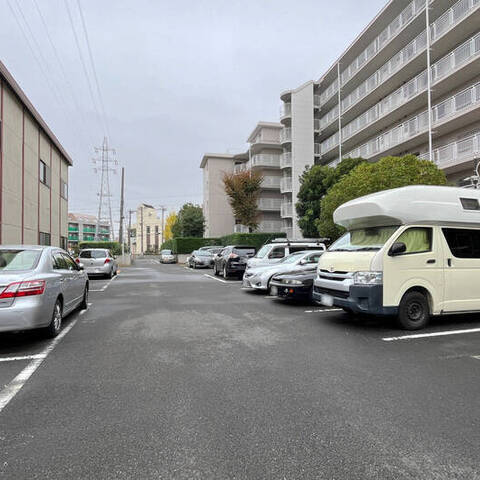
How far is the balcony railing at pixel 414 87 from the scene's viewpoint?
763 inches

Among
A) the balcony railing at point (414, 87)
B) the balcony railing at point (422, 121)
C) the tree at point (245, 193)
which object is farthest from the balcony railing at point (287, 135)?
the balcony railing at point (422, 121)

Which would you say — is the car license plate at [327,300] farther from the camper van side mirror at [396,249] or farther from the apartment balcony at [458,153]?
the apartment balcony at [458,153]

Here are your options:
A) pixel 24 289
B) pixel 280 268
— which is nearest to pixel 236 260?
pixel 280 268

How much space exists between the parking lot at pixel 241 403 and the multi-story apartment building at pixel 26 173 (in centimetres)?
1160

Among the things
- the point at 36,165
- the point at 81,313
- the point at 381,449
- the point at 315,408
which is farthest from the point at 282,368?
the point at 36,165

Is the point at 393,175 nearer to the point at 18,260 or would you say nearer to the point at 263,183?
the point at 18,260

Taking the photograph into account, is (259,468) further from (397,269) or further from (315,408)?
(397,269)

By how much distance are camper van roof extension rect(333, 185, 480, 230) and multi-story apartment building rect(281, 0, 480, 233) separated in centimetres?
1500

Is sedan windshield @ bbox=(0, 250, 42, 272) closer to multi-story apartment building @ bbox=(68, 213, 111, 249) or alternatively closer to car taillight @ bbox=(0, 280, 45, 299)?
car taillight @ bbox=(0, 280, 45, 299)

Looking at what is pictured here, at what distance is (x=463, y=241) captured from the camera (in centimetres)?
664

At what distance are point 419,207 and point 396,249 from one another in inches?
38.4

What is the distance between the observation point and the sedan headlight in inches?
234

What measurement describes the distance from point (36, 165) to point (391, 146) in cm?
2317

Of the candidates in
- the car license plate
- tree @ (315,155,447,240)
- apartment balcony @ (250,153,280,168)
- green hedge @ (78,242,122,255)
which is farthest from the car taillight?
apartment balcony @ (250,153,280,168)
